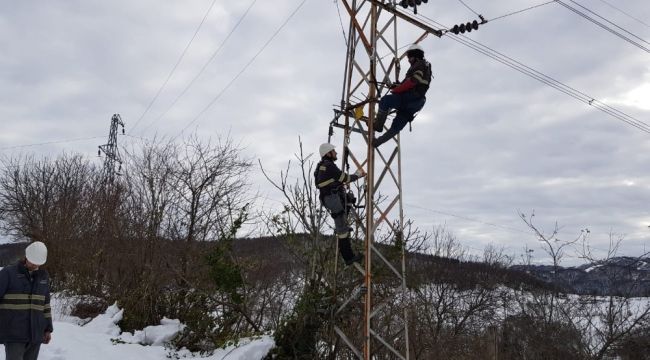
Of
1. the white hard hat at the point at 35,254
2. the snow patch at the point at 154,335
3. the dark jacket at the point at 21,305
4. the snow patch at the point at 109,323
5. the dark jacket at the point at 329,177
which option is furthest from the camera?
the snow patch at the point at 109,323

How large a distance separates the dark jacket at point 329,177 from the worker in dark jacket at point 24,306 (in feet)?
12.1

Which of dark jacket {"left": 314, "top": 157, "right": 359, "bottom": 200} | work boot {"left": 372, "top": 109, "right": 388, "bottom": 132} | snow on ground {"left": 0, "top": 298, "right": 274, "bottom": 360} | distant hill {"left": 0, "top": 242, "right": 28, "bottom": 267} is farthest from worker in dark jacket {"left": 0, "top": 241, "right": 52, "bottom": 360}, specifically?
distant hill {"left": 0, "top": 242, "right": 28, "bottom": 267}

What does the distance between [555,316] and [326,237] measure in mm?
28550

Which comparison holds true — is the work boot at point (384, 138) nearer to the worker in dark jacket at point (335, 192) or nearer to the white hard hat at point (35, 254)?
the worker in dark jacket at point (335, 192)

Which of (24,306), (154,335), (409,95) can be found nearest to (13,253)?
(154,335)

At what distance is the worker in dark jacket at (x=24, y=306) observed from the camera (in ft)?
18.8

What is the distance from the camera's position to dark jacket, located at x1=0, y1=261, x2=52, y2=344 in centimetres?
573

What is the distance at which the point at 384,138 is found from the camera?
7.29 meters

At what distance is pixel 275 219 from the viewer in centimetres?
866

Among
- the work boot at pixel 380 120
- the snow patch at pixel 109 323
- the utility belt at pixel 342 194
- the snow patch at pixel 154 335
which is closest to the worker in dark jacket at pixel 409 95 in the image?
the work boot at pixel 380 120

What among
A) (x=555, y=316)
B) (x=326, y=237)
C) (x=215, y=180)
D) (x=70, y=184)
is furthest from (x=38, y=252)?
(x=555, y=316)

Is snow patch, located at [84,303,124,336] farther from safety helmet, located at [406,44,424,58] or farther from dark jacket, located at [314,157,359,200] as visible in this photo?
safety helmet, located at [406,44,424,58]

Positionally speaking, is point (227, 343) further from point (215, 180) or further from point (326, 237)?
point (215, 180)

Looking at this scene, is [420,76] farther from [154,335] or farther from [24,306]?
[154,335]
